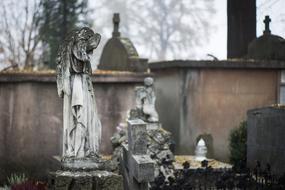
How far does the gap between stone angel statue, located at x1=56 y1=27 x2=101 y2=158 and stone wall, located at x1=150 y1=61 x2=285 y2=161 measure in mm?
7756

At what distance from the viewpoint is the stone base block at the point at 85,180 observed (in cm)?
820

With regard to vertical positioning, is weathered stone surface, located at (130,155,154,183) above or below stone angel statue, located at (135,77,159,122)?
below

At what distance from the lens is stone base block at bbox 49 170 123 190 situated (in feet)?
26.9

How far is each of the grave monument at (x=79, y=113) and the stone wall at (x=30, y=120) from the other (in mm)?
6165

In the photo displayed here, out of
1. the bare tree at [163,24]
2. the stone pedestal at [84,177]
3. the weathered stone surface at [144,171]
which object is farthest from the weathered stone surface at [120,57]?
the bare tree at [163,24]

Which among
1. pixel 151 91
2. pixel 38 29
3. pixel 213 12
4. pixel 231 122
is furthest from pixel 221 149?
pixel 213 12

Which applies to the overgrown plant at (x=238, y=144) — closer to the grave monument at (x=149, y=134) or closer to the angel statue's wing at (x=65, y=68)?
the grave monument at (x=149, y=134)

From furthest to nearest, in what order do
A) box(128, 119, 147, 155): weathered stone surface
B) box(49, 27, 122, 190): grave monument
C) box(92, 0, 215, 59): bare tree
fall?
box(92, 0, 215, 59): bare tree → box(128, 119, 147, 155): weathered stone surface → box(49, 27, 122, 190): grave monument

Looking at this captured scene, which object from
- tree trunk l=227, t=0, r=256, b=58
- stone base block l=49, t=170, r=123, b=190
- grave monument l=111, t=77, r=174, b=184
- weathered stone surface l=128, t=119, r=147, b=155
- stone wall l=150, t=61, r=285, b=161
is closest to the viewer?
stone base block l=49, t=170, r=123, b=190

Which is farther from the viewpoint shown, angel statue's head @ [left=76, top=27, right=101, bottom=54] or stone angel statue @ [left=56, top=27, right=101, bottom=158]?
angel statue's head @ [left=76, top=27, right=101, bottom=54]

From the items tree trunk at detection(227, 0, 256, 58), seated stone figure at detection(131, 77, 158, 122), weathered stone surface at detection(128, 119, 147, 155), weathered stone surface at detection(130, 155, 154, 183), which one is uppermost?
tree trunk at detection(227, 0, 256, 58)

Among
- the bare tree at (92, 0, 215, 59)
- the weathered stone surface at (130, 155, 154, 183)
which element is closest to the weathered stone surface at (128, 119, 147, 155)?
the weathered stone surface at (130, 155, 154, 183)

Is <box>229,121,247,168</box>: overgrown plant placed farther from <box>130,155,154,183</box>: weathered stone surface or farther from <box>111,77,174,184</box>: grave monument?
<box>130,155,154,183</box>: weathered stone surface

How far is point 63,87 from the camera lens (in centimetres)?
861
